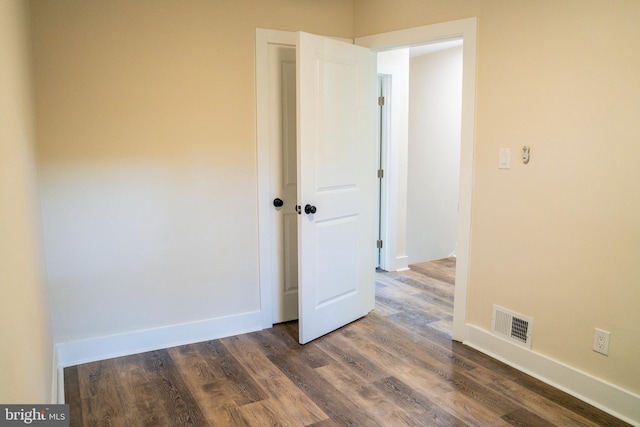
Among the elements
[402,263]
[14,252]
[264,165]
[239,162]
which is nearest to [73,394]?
[14,252]

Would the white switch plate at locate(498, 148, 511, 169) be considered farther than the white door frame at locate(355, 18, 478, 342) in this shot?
No

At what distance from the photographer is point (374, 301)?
13.0ft

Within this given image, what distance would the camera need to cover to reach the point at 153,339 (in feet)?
10.2

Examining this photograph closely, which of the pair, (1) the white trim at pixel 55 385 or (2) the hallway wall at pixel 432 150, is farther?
(2) the hallway wall at pixel 432 150

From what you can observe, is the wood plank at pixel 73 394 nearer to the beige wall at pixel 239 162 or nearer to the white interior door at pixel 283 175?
the beige wall at pixel 239 162

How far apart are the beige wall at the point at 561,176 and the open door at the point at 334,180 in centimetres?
72

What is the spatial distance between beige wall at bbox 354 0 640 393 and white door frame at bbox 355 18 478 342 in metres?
0.04

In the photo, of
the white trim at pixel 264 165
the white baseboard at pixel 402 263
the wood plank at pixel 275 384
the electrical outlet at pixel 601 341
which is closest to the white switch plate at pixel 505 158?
the electrical outlet at pixel 601 341

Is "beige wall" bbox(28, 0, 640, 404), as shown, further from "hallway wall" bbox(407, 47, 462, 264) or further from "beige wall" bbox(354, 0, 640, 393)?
"hallway wall" bbox(407, 47, 462, 264)

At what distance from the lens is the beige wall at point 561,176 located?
89.4 inches

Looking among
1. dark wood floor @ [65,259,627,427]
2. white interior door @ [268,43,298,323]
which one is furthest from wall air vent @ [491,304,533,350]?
white interior door @ [268,43,298,323]

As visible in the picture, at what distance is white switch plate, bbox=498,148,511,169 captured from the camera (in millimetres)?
2793

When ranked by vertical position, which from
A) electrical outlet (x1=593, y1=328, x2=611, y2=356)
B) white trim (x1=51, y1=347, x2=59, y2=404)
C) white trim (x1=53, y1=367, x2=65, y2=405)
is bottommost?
white trim (x1=53, y1=367, x2=65, y2=405)

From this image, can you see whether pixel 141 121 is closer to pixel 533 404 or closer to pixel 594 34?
Answer: pixel 594 34
